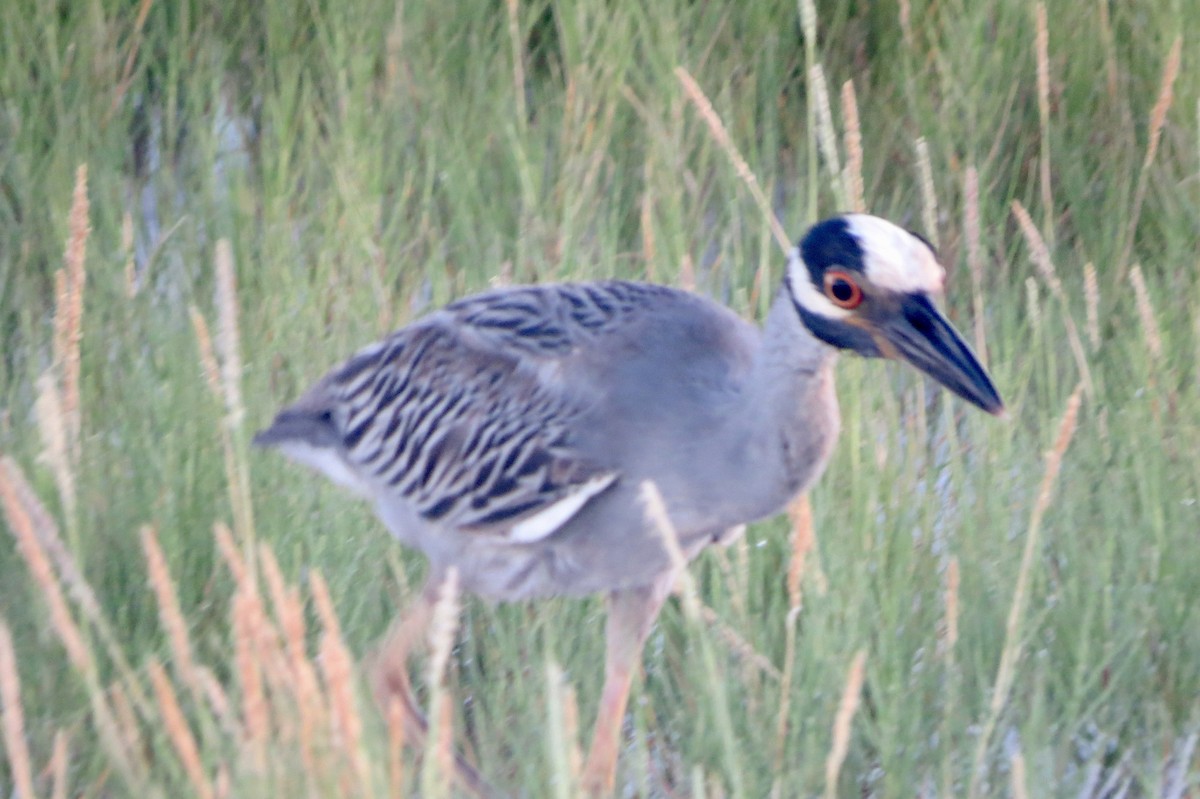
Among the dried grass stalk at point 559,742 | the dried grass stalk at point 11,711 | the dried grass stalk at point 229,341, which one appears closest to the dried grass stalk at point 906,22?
the dried grass stalk at point 229,341

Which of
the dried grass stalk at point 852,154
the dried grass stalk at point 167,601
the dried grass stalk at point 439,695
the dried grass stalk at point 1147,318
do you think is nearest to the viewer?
the dried grass stalk at point 439,695

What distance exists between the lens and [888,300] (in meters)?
2.47

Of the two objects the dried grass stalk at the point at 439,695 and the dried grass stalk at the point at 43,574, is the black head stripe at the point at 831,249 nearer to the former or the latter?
the dried grass stalk at the point at 439,695

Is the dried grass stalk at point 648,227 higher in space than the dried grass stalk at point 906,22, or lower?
lower

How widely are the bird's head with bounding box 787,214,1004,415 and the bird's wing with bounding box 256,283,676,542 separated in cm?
46

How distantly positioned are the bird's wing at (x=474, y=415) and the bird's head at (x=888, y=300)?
0.46 metres

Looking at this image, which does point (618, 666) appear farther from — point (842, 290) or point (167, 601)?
point (167, 601)

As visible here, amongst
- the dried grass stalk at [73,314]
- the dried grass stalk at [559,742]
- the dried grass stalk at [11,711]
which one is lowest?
the dried grass stalk at [559,742]

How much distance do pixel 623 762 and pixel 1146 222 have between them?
227 cm

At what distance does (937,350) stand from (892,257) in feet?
0.53

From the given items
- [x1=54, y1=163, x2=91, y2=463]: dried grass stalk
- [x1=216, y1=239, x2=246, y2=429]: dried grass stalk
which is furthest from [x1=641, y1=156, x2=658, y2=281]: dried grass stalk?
[x1=216, y1=239, x2=246, y2=429]: dried grass stalk

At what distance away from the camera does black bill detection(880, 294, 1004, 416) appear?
2.44m

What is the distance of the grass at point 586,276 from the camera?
7.88ft

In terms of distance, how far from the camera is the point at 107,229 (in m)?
3.94
